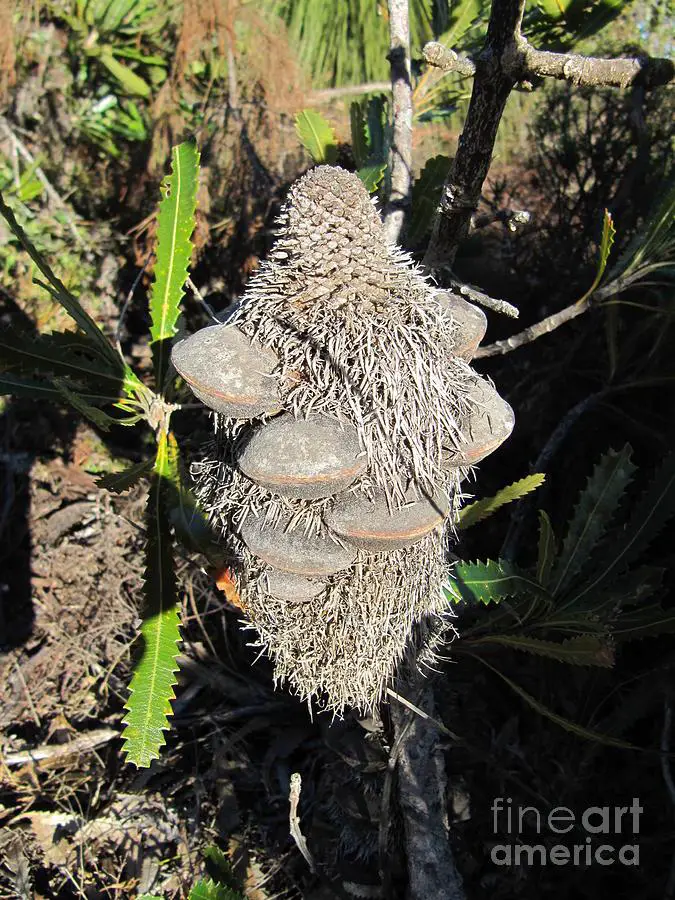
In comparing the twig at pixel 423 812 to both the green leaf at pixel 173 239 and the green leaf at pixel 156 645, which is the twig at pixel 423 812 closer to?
the green leaf at pixel 156 645

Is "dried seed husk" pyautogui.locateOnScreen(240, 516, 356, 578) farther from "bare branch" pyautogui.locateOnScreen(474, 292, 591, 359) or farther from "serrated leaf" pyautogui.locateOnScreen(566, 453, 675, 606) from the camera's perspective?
"serrated leaf" pyautogui.locateOnScreen(566, 453, 675, 606)

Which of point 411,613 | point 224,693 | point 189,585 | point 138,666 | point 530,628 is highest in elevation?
point 411,613

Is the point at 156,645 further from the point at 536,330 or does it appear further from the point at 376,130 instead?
the point at 376,130

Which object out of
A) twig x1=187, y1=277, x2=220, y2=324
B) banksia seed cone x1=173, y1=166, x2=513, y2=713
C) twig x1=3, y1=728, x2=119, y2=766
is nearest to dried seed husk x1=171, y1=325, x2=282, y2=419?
banksia seed cone x1=173, y1=166, x2=513, y2=713

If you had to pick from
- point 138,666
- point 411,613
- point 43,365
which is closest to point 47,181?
point 43,365

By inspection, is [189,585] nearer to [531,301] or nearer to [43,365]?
[43,365]

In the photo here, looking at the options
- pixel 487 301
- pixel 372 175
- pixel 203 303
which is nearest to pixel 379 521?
pixel 487 301
